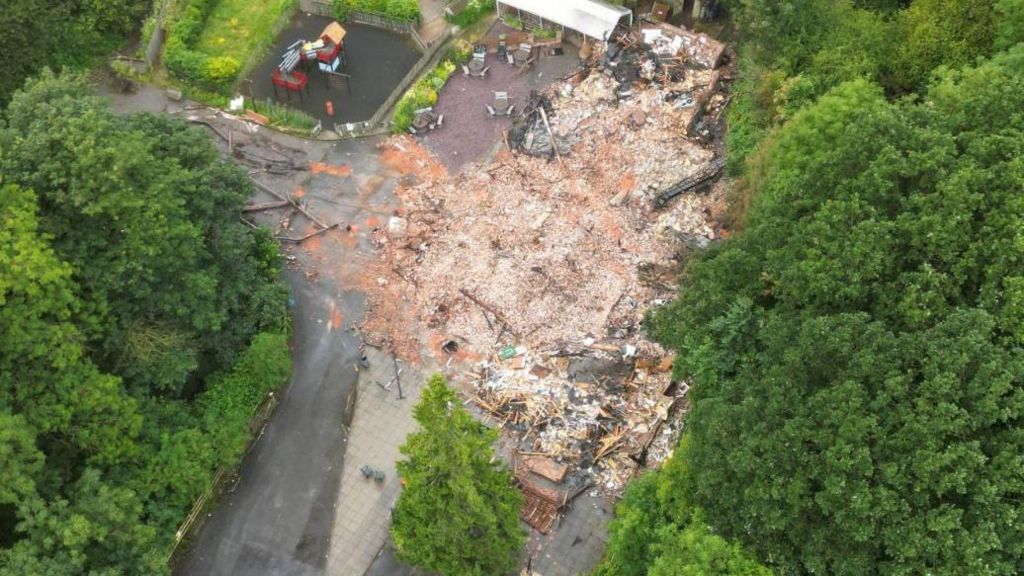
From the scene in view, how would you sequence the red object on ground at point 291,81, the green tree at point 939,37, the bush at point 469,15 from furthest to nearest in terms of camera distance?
the bush at point 469,15, the red object on ground at point 291,81, the green tree at point 939,37

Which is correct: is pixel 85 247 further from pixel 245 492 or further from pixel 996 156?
pixel 996 156

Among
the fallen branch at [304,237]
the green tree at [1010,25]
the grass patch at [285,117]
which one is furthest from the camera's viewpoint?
the grass patch at [285,117]

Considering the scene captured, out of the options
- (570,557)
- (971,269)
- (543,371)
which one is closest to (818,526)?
(971,269)

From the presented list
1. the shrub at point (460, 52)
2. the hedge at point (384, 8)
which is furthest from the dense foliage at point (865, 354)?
the hedge at point (384, 8)

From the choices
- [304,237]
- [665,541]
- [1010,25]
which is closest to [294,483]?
[304,237]

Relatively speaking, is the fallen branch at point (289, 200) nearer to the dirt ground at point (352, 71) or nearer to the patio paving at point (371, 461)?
the dirt ground at point (352, 71)

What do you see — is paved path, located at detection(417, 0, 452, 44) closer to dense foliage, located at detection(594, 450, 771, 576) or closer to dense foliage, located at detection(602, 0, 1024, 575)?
dense foliage, located at detection(602, 0, 1024, 575)
